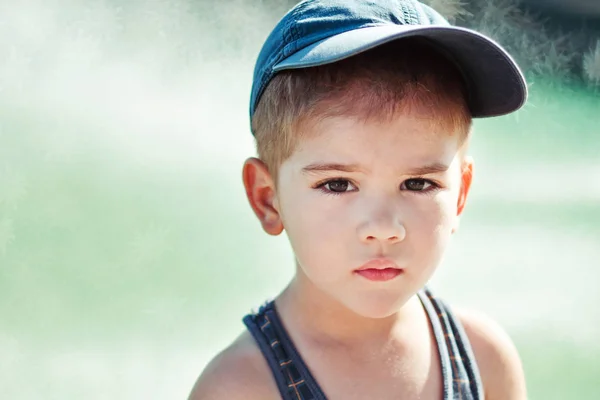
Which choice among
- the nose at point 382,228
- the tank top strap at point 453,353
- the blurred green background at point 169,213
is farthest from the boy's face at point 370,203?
the blurred green background at point 169,213

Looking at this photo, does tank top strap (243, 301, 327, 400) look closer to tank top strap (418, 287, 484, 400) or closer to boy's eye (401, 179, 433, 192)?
tank top strap (418, 287, 484, 400)

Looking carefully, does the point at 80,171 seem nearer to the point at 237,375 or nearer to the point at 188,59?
the point at 188,59

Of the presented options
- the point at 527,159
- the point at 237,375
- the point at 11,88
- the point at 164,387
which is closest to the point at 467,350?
the point at 237,375

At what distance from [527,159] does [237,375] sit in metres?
1.28

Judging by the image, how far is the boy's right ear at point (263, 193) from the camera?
1518 millimetres

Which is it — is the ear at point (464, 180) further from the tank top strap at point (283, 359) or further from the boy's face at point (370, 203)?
the tank top strap at point (283, 359)

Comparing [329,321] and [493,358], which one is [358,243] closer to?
[329,321]

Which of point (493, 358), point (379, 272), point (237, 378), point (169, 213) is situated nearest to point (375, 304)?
point (379, 272)

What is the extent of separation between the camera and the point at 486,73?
146cm

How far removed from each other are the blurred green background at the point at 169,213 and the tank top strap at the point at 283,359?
49 centimetres

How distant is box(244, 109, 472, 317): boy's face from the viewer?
1.34 metres

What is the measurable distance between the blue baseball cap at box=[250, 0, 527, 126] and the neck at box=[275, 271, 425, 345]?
0.37m

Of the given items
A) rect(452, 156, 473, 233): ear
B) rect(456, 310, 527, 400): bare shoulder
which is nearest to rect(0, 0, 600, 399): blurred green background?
rect(456, 310, 527, 400): bare shoulder

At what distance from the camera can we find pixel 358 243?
1.35 metres
